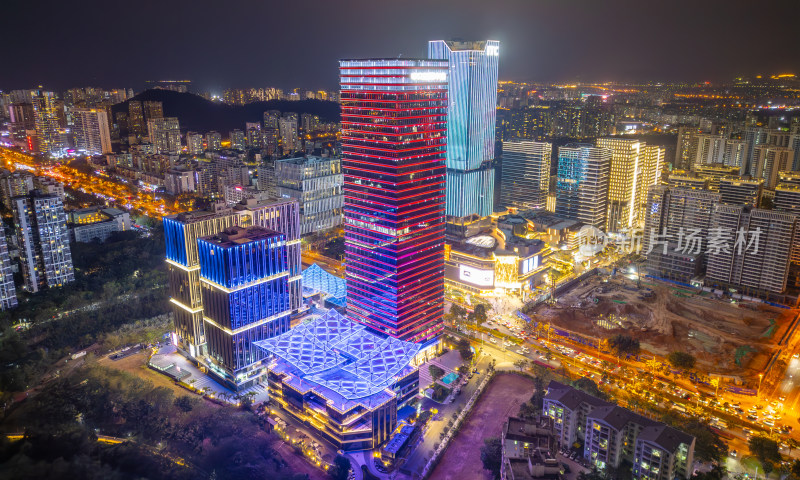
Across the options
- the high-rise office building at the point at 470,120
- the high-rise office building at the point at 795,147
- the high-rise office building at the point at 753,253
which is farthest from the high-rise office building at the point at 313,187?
the high-rise office building at the point at 795,147

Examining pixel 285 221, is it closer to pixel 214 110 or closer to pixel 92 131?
pixel 92 131

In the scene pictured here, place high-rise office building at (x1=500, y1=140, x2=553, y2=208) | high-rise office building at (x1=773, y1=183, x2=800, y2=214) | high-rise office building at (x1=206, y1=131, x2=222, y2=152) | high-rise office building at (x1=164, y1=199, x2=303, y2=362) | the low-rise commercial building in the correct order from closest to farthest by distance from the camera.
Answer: the low-rise commercial building
high-rise office building at (x1=164, y1=199, x2=303, y2=362)
high-rise office building at (x1=773, y1=183, x2=800, y2=214)
high-rise office building at (x1=500, y1=140, x2=553, y2=208)
high-rise office building at (x1=206, y1=131, x2=222, y2=152)

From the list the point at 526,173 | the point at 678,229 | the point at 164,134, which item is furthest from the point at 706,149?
the point at 164,134

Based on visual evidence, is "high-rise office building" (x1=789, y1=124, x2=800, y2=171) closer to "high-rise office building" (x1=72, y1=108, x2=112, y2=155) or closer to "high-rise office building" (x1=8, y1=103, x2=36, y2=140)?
"high-rise office building" (x1=72, y1=108, x2=112, y2=155)

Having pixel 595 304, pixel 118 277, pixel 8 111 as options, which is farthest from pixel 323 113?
pixel 595 304

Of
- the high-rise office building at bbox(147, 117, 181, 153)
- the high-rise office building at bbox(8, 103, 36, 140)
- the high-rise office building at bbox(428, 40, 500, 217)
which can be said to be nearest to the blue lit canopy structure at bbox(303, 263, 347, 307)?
the high-rise office building at bbox(428, 40, 500, 217)

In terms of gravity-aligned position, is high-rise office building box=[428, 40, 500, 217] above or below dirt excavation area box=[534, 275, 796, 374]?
above

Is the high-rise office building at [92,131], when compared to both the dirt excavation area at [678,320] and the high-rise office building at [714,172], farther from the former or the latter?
the high-rise office building at [714,172]
